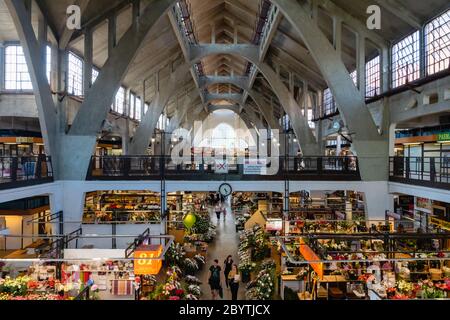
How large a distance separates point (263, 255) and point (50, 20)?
12.4 metres

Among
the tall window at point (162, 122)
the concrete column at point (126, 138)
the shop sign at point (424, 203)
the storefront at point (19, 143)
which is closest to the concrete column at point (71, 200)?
the storefront at point (19, 143)

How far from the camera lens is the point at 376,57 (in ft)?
59.4

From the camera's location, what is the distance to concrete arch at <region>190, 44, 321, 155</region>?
22500mm

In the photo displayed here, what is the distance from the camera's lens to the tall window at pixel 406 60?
14.5 m

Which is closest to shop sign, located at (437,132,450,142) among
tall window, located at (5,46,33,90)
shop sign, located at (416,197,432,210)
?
shop sign, located at (416,197,432,210)

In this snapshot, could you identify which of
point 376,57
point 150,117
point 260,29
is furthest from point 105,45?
point 376,57

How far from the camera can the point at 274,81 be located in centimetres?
2445

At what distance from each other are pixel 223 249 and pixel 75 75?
11.3m

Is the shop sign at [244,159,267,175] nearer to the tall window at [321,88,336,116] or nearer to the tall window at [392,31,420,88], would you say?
the tall window at [392,31,420,88]

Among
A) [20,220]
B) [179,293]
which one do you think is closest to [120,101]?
[20,220]

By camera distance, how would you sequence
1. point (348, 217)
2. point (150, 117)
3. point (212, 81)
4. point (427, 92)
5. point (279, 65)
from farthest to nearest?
point (212, 81)
point (279, 65)
point (150, 117)
point (348, 217)
point (427, 92)

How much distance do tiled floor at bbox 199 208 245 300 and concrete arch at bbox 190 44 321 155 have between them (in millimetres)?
6668

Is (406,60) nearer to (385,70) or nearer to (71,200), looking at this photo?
(385,70)

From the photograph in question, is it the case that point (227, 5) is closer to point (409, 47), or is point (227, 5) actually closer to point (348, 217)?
point (409, 47)
